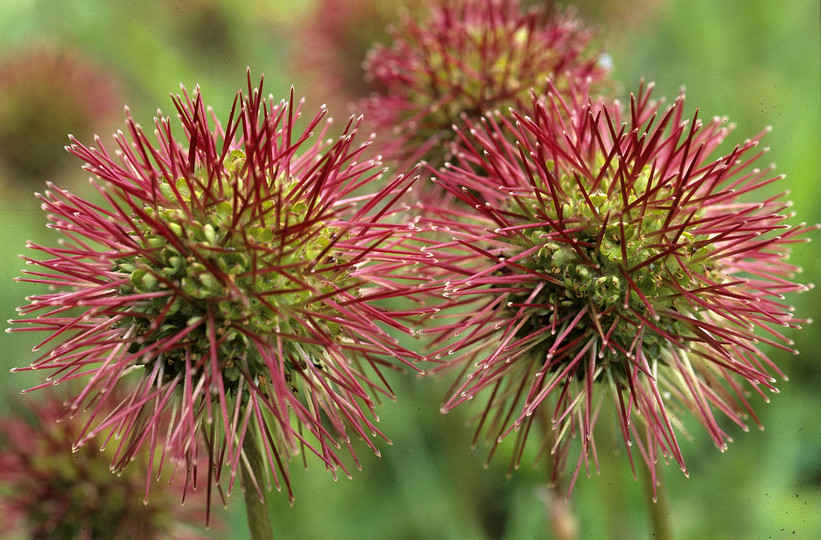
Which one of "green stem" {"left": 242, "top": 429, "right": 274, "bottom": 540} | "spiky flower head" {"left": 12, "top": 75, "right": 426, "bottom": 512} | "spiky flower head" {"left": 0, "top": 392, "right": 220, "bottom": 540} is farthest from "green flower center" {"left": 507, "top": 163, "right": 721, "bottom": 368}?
"spiky flower head" {"left": 0, "top": 392, "right": 220, "bottom": 540}

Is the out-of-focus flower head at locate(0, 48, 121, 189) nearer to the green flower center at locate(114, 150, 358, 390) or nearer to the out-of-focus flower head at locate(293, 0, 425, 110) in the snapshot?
the out-of-focus flower head at locate(293, 0, 425, 110)

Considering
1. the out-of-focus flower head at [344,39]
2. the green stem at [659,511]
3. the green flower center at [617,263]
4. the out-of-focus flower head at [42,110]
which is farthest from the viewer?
the out-of-focus flower head at [42,110]

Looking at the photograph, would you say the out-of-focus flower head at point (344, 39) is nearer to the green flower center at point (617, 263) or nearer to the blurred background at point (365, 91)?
the blurred background at point (365, 91)

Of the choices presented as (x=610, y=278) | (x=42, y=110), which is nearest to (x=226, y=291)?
(x=610, y=278)

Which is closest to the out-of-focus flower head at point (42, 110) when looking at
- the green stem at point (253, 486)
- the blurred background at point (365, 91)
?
the blurred background at point (365, 91)

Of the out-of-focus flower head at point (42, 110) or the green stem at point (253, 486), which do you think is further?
the out-of-focus flower head at point (42, 110)

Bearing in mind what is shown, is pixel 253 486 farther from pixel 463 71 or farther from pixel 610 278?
pixel 463 71

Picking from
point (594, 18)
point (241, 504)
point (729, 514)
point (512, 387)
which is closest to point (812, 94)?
point (594, 18)
